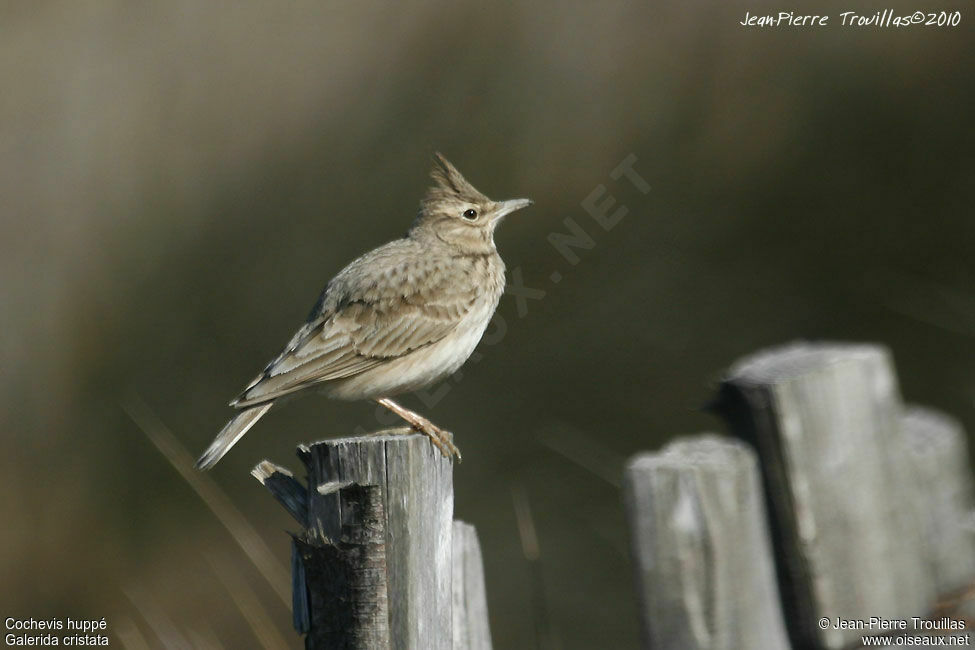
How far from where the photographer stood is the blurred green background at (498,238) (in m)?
7.04

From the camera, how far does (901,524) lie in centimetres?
309

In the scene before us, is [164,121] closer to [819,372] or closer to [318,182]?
[318,182]

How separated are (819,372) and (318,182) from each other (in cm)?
540

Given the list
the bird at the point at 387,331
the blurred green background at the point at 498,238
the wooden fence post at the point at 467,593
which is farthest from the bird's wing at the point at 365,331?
the blurred green background at the point at 498,238

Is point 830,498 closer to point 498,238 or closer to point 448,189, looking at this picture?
point 448,189

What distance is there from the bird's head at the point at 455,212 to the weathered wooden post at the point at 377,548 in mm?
2544

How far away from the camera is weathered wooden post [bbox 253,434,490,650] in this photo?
109 inches

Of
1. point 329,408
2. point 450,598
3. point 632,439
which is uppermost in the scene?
point 329,408

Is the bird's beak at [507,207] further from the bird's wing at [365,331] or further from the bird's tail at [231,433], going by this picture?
the bird's tail at [231,433]

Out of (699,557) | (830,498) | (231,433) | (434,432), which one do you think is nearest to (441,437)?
(434,432)

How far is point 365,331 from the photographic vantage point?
4.56 meters

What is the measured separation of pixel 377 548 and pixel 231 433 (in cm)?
153

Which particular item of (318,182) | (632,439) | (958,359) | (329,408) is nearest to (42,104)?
(318,182)

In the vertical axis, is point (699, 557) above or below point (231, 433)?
below
